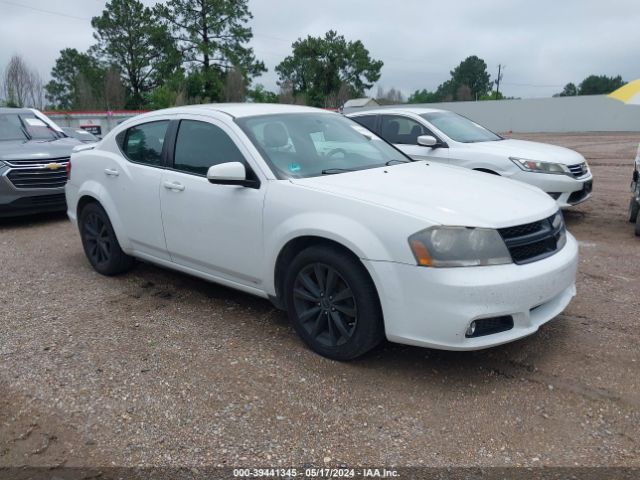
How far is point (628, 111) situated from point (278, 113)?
38278 mm

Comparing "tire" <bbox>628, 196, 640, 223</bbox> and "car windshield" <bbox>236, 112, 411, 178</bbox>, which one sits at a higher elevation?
"car windshield" <bbox>236, 112, 411, 178</bbox>

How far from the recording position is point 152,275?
5441 mm

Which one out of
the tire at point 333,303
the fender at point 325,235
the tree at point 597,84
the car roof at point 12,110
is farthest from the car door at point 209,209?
the tree at point 597,84

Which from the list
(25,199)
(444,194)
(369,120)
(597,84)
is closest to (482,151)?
(369,120)

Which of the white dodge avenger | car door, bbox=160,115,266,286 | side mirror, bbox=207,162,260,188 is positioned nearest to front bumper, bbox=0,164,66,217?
the white dodge avenger

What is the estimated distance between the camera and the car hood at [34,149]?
26.4 ft

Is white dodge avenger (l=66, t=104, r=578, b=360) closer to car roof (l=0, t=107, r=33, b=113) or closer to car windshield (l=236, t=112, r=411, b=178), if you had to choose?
car windshield (l=236, t=112, r=411, b=178)

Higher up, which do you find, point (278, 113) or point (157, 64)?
point (157, 64)

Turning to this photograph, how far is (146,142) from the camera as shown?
4836mm

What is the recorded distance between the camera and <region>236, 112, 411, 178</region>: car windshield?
393 cm

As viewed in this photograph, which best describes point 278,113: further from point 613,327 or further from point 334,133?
point 613,327

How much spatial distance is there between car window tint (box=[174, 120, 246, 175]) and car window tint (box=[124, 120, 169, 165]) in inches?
9.7

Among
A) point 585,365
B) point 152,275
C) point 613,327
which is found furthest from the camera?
point 152,275

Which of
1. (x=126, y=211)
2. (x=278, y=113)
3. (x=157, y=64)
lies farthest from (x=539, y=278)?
(x=157, y=64)
